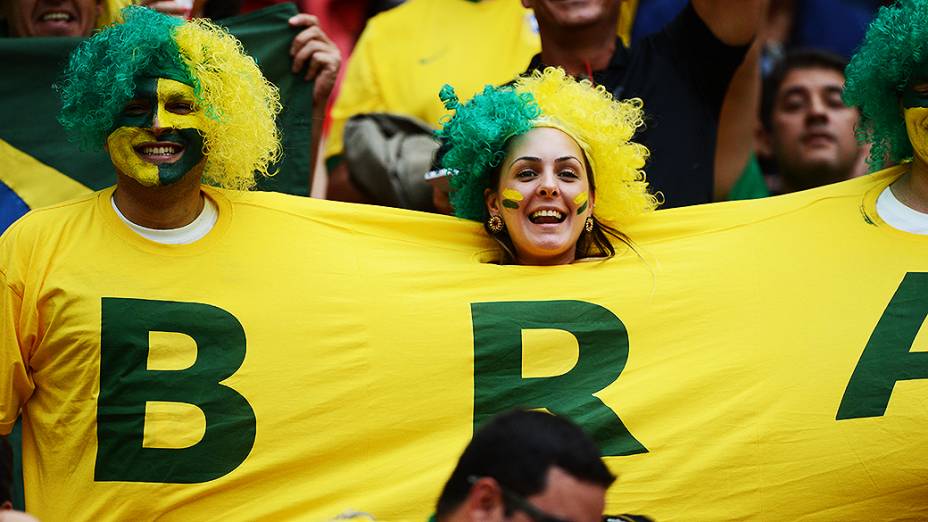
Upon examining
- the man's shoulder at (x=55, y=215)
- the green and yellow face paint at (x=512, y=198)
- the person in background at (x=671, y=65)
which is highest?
the person in background at (x=671, y=65)

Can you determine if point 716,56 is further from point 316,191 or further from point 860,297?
point 316,191

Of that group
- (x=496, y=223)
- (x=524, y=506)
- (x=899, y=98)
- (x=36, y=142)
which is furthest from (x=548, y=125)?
(x=524, y=506)

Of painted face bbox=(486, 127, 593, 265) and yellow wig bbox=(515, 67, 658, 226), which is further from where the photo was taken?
yellow wig bbox=(515, 67, 658, 226)

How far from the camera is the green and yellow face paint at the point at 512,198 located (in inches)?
191

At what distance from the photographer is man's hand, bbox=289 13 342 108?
562cm

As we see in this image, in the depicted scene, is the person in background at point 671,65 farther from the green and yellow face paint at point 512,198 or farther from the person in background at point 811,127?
the person in background at point 811,127

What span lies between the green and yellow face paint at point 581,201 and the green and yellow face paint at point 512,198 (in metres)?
0.17

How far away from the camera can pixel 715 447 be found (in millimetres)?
4520

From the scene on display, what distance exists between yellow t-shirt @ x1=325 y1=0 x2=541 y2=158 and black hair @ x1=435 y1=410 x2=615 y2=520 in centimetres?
325

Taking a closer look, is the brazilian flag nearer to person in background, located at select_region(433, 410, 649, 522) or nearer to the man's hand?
the man's hand

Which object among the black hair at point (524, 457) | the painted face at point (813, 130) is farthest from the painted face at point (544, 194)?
the painted face at point (813, 130)

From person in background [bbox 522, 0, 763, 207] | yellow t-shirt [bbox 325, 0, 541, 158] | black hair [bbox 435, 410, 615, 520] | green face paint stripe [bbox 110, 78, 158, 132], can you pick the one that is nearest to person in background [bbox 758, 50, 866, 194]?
yellow t-shirt [bbox 325, 0, 541, 158]

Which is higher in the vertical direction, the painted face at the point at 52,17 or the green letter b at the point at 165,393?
the painted face at the point at 52,17

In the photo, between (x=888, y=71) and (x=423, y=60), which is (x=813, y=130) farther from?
(x=888, y=71)
